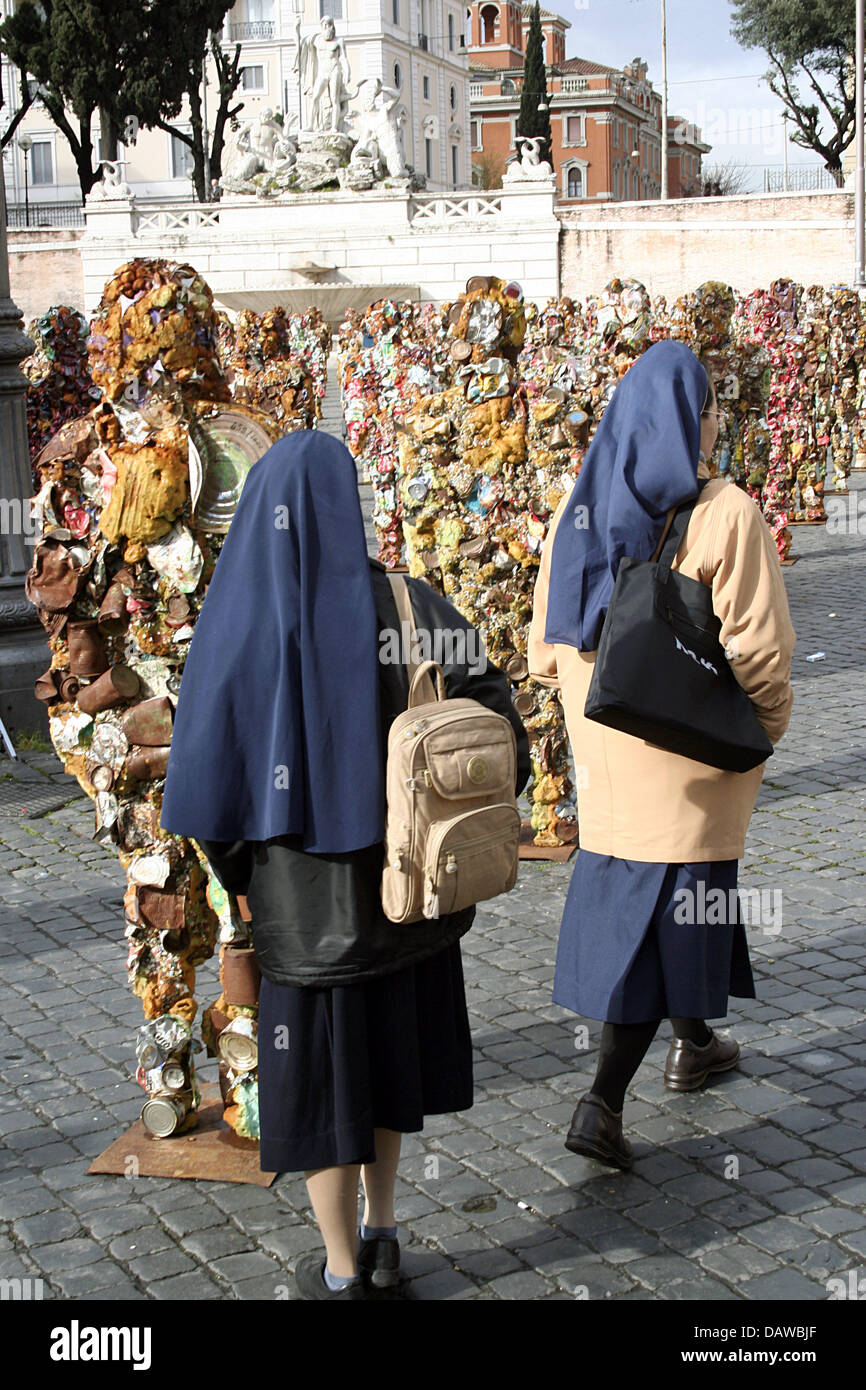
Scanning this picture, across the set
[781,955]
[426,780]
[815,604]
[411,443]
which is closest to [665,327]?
[815,604]

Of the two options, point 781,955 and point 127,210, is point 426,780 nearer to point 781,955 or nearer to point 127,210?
point 781,955

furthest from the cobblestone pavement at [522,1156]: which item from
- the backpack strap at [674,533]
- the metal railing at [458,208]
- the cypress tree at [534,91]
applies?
the cypress tree at [534,91]

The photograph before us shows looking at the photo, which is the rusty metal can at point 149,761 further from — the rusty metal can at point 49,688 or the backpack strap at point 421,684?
the backpack strap at point 421,684

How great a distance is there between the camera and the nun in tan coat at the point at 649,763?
143 inches

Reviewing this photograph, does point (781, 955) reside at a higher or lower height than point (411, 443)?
lower

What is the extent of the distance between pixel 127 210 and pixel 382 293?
27.2 ft

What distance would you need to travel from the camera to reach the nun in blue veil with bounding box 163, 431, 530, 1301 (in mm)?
2961

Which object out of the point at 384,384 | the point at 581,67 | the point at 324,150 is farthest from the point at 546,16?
the point at 384,384

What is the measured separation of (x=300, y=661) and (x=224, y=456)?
1.18 metres

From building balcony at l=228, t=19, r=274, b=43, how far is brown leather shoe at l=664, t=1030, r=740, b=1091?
71.1 metres

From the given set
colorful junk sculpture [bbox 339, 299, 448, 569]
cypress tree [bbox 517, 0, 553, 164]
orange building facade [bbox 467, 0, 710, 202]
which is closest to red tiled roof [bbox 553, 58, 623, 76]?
orange building facade [bbox 467, 0, 710, 202]

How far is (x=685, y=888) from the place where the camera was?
3.81 meters

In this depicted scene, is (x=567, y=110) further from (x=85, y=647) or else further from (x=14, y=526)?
(x=85, y=647)
